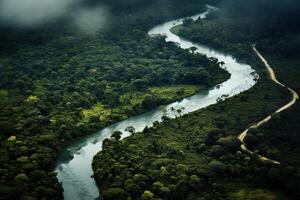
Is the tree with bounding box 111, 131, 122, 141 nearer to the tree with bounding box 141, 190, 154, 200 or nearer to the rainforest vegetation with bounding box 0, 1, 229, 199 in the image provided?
the rainforest vegetation with bounding box 0, 1, 229, 199

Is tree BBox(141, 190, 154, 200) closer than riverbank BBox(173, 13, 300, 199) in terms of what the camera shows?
Yes

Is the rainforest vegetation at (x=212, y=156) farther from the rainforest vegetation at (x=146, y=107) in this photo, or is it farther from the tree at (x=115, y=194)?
the rainforest vegetation at (x=146, y=107)

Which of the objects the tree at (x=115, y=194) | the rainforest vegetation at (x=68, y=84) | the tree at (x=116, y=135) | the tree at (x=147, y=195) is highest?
the rainforest vegetation at (x=68, y=84)

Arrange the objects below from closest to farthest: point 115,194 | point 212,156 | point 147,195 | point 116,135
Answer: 1. point 147,195
2. point 115,194
3. point 212,156
4. point 116,135

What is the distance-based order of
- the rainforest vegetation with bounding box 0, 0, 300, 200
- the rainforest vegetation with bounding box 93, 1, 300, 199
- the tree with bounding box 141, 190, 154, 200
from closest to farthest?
1. the tree with bounding box 141, 190, 154, 200
2. the rainforest vegetation with bounding box 93, 1, 300, 199
3. the rainforest vegetation with bounding box 0, 0, 300, 200

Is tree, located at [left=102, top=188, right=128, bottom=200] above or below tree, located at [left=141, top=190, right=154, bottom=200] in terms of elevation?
above

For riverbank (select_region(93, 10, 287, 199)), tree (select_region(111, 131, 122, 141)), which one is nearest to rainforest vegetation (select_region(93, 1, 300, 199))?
riverbank (select_region(93, 10, 287, 199))

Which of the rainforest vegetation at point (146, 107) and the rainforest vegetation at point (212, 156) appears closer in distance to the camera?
the rainforest vegetation at point (212, 156)

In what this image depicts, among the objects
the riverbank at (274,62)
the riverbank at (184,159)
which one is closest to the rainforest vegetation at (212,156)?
the riverbank at (184,159)

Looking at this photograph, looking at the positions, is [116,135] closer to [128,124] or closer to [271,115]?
[128,124]

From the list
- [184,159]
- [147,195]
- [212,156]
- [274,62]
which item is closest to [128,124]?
[184,159]
